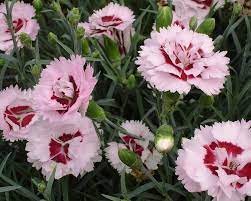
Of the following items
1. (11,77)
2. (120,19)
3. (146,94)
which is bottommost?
(11,77)

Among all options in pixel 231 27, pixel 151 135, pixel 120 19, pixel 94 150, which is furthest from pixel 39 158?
pixel 231 27

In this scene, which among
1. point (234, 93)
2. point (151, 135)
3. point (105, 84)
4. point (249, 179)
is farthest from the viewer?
point (105, 84)

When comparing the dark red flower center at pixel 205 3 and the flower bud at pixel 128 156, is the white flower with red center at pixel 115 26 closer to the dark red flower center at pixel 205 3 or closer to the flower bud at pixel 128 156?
the dark red flower center at pixel 205 3

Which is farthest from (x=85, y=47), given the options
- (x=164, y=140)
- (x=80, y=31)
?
(x=164, y=140)

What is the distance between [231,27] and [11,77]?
737 mm

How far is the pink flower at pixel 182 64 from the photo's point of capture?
1.08 metres

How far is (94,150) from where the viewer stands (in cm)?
126

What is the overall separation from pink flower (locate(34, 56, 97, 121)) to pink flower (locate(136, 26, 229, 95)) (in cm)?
13

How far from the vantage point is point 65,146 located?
4.20 feet

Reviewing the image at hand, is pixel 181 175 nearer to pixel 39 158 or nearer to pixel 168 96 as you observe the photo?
pixel 168 96

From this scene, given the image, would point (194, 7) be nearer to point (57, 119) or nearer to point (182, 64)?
point (182, 64)

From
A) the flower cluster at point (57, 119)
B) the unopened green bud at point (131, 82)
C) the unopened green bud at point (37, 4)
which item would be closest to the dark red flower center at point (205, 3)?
the unopened green bud at point (131, 82)

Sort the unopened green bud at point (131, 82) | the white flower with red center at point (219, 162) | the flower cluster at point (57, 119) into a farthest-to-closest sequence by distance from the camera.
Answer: the unopened green bud at point (131, 82) < the flower cluster at point (57, 119) < the white flower with red center at point (219, 162)

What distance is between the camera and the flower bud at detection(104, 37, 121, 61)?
1.55 meters
